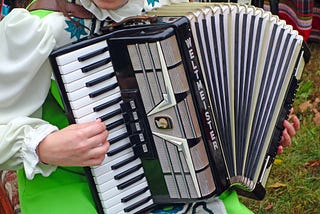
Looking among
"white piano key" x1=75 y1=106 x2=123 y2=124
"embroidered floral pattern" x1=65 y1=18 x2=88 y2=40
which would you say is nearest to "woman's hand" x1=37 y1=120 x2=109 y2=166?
"white piano key" x1=75 y1=106 x2=123 y2=124

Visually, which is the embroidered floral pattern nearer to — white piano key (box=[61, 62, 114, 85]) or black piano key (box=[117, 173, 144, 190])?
white piano key (box=[61, 62, 114, 85])

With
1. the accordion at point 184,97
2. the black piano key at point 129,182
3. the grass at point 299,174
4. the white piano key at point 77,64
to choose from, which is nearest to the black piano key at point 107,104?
the accordion at point 184,97

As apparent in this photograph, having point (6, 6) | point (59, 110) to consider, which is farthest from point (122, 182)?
point (6, 6)

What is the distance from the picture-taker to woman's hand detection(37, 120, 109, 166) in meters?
1.66

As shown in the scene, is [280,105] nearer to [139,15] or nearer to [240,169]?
[240,169]

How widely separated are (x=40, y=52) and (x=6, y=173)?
2.80 feet

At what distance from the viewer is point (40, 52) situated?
1.67 metres

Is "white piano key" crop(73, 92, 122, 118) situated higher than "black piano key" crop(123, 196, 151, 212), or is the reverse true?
"white piano key" crop(73, 92, 122, 118)

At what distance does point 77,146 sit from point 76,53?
22 centimetres

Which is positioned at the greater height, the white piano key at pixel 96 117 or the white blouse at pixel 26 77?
the white blouse at pixel 26 77

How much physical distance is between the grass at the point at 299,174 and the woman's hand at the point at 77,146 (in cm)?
133

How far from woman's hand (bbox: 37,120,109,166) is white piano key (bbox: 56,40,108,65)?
0.52 ft

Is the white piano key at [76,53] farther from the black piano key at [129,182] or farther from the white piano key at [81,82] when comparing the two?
the black piano key at [129,182]

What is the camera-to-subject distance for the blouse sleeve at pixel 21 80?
65.9 inches
